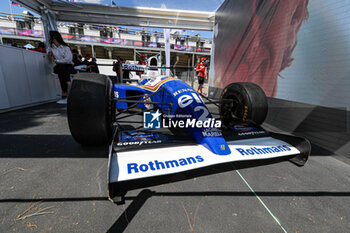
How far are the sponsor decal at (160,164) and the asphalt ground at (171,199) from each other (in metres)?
0.20

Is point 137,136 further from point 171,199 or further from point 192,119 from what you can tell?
point 171,199

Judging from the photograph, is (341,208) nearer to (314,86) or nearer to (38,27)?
(314,86)

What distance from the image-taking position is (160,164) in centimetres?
124

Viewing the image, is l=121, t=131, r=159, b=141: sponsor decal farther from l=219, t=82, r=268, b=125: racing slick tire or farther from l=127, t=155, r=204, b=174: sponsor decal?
l=219, t=82, r=268, b=125: racing slick tire

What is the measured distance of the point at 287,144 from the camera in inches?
67.2

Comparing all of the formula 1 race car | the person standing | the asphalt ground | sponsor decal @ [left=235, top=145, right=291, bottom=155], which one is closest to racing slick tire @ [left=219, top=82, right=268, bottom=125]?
the formula 1 race car

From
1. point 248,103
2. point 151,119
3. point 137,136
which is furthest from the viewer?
point 248,103

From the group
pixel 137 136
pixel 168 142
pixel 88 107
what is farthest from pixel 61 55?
pixel 168 142

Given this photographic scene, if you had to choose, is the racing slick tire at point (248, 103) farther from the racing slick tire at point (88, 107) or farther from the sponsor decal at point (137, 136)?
the racing slick tire at point (88, 107)

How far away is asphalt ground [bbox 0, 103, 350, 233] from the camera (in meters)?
0.95

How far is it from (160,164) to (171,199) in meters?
0.27

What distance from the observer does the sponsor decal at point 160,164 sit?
3.86 feet

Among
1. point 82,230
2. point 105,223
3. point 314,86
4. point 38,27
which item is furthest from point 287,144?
point 38,27

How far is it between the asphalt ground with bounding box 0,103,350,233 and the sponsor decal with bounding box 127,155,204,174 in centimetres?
20
